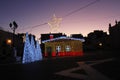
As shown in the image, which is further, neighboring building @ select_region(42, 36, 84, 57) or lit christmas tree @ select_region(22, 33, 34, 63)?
neighboring building @ select_region(42, 36, 84, 57)

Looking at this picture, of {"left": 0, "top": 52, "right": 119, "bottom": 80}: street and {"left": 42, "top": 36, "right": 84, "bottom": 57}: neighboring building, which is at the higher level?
{"left": 42, "top": 36, "right": 84, "bottom": 57}: neighboring building

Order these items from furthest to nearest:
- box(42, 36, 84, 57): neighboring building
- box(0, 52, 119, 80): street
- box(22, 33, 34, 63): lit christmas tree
Result: box(42, 36, 84, 57): neighboring building, box(22, 33, 34, 63): lit christmas tree, box(0, 52, 119, 80): street

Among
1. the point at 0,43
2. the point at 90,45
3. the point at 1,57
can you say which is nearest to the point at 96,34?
the point at 90,45

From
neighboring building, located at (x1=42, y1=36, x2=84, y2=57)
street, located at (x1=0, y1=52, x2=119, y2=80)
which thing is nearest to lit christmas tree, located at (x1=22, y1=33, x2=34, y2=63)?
street, located at (x1=0, y1=52, x2=119, y2=80)

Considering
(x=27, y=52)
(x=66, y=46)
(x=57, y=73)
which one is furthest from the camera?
(x=66, y=46)

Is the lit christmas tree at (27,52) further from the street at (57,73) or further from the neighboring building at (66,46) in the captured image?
the neighboring building at (66,46)

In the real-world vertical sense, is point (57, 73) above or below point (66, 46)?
below

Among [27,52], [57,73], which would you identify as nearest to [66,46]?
[27,52]

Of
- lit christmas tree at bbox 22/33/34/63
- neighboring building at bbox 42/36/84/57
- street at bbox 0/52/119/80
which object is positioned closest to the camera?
street at bbox 0/52/119/80

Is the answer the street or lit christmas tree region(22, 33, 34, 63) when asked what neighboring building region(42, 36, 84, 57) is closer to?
lit christmas tree region(22, 33, 34, 63)

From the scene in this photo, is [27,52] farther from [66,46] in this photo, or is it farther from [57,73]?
[57,73]

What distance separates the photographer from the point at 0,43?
3409cm

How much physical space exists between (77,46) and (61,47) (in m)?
3.02

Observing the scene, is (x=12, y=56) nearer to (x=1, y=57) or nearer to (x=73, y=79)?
(x=1, y=57)
